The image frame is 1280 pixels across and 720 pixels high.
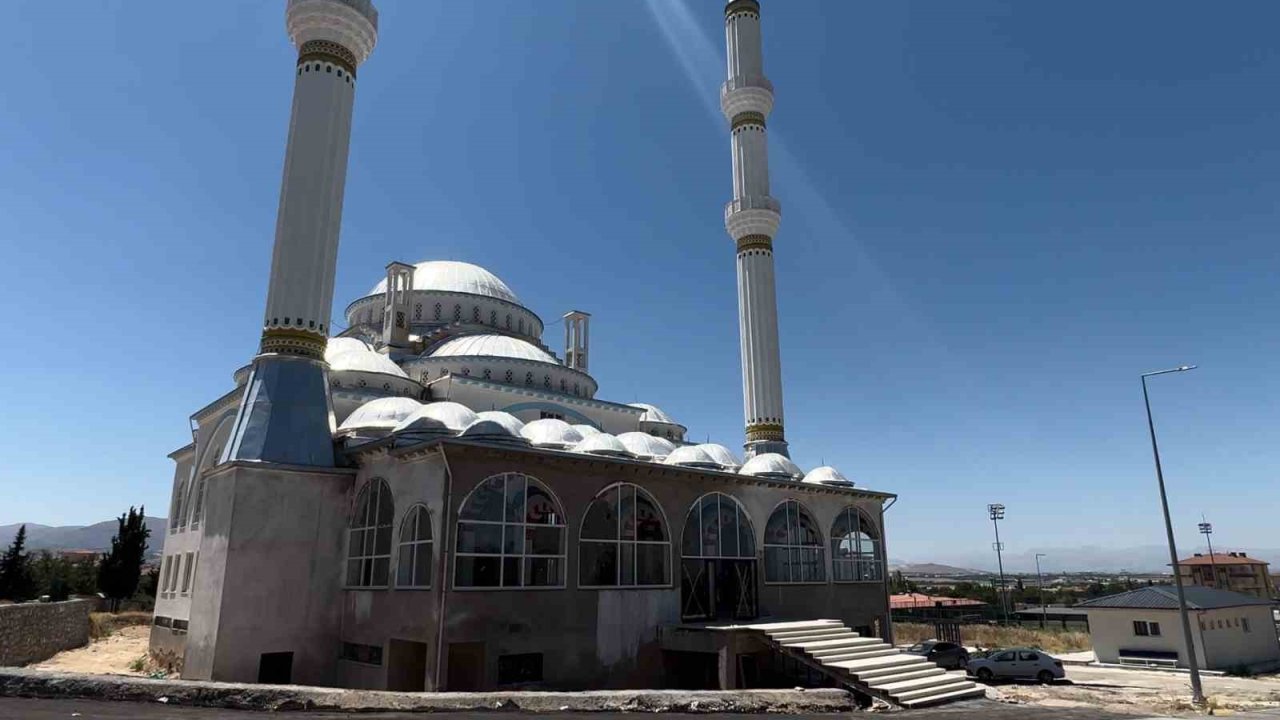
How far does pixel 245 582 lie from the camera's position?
58.8 ft

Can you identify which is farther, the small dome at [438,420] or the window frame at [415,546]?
the small dome at [438,420]

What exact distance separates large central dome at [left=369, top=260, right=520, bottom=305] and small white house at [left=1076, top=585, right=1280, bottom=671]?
90.0 feet

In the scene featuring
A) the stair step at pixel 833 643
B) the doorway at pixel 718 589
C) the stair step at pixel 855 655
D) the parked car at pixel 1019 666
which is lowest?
the parked car at pixel 1019 666

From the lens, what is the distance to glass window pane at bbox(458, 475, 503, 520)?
1662 cm

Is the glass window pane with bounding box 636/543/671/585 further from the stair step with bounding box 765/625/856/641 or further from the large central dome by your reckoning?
the large central dome

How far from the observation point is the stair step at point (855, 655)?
56.9ft

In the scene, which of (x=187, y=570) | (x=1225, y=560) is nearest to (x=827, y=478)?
(x=187, y=570)

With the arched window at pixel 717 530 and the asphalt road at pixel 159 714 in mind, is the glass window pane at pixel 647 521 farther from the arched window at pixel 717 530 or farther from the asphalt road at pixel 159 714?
the asphalt road at pixel 159 714

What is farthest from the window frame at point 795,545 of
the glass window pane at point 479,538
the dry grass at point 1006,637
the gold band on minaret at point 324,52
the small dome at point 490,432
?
the gold band on minaret at point 324,52

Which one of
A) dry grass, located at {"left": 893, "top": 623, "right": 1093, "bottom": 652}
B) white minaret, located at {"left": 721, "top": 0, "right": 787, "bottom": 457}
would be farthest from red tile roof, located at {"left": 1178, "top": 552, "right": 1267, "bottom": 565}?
white minaret, located at {"left": 721, "top": 0, "right": 787, "bottom": 457}

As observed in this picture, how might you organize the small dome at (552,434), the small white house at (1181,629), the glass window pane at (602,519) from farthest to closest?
the small white house at (1181,629)
the small dome at (552,434)
the glass window pane at (602,519)

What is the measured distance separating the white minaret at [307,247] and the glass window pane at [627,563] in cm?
776

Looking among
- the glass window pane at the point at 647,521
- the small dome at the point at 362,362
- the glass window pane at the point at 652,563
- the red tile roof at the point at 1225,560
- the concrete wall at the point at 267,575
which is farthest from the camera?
the red tile roof at the point at 1225,560

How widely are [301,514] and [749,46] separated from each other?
2880 cm
